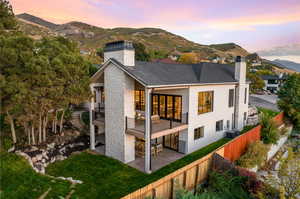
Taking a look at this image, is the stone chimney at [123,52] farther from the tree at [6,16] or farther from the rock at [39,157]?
the tree at [6,16]

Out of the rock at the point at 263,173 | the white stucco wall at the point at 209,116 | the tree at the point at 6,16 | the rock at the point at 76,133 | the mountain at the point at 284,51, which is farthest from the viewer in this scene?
the mountain at the point at 284,51

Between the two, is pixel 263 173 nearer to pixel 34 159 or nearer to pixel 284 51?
pixel 34 159

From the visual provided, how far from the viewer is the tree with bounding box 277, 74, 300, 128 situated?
22.8m

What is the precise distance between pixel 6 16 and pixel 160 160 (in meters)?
19.7

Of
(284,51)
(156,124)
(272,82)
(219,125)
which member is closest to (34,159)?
(156,124)

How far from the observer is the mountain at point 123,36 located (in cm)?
10384

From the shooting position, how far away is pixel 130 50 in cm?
1155

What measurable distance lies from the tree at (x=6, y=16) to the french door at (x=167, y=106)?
15949 millimetres

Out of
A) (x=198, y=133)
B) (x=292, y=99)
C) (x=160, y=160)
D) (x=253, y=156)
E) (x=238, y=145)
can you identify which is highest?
(x=292, y=99)

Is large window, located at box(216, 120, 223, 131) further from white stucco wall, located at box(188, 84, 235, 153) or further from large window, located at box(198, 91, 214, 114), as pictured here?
large window, located at box(198, 91, 214, 114)

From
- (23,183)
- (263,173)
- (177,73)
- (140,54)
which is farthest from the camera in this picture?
(140,54)

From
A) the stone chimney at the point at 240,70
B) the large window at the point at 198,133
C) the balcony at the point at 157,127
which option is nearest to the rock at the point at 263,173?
the large window at the point at 198,133

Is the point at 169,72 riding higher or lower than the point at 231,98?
higher

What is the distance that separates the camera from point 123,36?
116750 millimetres
